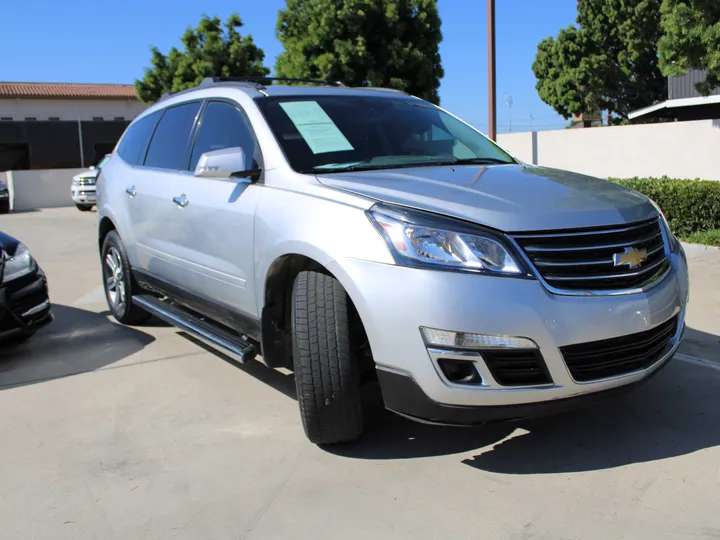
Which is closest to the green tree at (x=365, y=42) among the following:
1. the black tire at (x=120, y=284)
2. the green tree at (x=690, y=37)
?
the green tree at (x=690, y=37)

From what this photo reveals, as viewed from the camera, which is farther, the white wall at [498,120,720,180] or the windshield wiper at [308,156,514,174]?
the white wall at [498,120,720,180]

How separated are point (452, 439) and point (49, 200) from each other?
24463 millimetres

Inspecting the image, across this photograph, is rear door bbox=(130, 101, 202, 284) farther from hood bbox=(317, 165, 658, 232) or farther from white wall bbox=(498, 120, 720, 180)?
white wall bbox=(498, 120, 720, 180)

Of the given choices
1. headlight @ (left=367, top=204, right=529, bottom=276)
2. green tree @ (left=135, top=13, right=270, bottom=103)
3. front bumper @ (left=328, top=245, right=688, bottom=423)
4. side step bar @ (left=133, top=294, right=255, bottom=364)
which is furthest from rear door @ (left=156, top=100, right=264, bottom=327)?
green tree @ (left=135, top=13, right=270, bottom=103)

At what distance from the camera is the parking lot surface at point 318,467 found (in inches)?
107

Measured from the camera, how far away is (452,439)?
3.44m

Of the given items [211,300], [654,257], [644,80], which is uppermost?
[644,80]

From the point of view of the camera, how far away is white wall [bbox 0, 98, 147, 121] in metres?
41.2

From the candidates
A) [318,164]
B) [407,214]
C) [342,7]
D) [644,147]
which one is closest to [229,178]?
[318,164]

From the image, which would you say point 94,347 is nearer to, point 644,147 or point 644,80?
point 644,147

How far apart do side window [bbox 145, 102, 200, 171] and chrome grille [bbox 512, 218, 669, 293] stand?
2632 mm

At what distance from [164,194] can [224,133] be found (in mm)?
715

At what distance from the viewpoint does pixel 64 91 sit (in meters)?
45.2

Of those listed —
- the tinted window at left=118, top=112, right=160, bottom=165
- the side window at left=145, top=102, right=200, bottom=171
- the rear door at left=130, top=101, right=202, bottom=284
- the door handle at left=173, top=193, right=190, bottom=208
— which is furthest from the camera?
the tinted window at left=118, top=112, right=160, bottom=165
